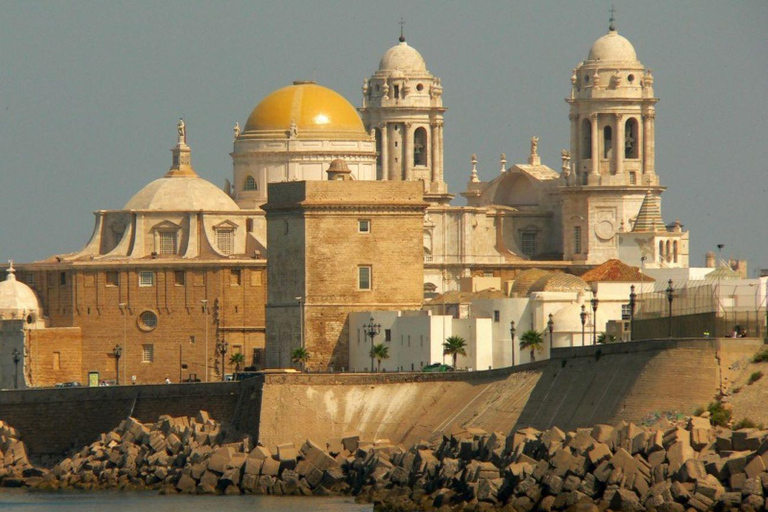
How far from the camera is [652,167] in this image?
128 meters

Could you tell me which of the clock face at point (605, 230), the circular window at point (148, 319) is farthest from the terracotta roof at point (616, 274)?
the circular window at point (148, 319)

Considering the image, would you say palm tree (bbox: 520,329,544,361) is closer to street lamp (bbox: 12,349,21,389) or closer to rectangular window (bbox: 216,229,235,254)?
street lamp (bbox: 12,349,21,389)

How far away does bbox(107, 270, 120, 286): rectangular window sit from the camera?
121250 millimetres

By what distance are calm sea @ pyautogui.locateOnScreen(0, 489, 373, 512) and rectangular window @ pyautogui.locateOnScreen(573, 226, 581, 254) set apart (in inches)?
1717

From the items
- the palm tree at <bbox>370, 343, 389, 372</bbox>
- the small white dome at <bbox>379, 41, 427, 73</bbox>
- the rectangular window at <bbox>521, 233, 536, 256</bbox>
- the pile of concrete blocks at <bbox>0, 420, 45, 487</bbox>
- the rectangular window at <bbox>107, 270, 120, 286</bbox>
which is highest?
the small white dome at <bbox>379, 41, 427, 73</bbox>

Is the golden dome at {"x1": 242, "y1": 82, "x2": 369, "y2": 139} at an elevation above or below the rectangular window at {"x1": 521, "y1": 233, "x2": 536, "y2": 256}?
above

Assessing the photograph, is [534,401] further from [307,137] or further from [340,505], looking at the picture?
[307,137]

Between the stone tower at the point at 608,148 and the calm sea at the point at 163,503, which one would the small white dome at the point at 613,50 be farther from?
the calm sea at the point at 163,503

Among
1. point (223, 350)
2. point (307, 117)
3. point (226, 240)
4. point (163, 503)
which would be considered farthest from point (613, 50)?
point (163, 503)

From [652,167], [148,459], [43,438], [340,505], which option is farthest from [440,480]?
[652,167]

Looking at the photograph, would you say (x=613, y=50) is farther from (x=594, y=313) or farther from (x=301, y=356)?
(x=594, y=313)

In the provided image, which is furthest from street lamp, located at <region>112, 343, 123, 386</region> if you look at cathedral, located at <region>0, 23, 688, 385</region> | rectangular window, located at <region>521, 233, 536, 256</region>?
rectangular window, located at <region>521, 233, 536, 256</region>

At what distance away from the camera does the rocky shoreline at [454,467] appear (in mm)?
68750

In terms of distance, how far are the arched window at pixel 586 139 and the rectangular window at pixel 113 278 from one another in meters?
20.6
